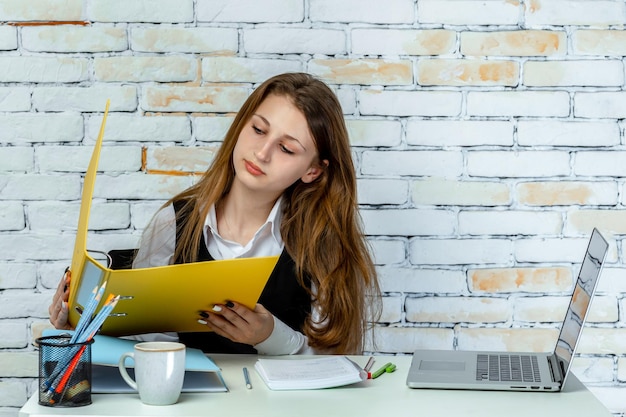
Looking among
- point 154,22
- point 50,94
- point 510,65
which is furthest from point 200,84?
point 510,65

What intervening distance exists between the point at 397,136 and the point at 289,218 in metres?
0.38

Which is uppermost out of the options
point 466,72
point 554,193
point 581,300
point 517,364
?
point 466,72

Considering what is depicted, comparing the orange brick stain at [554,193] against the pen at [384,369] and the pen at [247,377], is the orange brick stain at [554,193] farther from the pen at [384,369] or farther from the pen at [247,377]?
the pen at [247,377]

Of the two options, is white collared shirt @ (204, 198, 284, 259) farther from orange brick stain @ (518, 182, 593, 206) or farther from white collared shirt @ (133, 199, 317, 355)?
orange brick stain @ (518, 182, 593, 206)

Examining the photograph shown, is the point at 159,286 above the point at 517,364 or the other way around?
above

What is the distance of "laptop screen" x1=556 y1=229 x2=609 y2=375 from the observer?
4.47 feet

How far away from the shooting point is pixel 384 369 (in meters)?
1.46

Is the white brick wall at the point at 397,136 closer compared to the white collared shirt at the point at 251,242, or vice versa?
the white collared shirt at the point at 251,242

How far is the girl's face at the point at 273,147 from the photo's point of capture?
1898 millimetres

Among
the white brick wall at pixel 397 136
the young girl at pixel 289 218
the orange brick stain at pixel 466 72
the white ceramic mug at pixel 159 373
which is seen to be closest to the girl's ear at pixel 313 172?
the young girl at pixel 289 218

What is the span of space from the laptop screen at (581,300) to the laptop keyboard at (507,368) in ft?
0.18

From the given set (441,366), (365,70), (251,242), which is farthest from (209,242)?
(441,366)

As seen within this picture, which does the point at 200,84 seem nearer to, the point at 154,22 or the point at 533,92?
the point at 154,22

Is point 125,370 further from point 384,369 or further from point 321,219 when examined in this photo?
point 321,219
